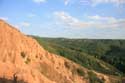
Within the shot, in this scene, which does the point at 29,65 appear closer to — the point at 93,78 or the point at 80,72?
the point at 80,72

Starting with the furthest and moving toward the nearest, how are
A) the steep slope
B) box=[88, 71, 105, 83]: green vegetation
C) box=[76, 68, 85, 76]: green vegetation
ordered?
box=[76, 68, 85, 76]: green vegetation < box=[88, 71, 105, 83]: green vegetation < the steep slope

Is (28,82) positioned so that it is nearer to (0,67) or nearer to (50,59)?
(0,67)

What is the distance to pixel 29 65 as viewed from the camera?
48.5m

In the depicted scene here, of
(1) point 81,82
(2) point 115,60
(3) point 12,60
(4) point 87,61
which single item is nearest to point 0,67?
(3) point 12,60

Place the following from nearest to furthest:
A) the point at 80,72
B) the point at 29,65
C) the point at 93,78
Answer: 1. the point at 29,65
2. the point at 80,72
3. the point at 93,78

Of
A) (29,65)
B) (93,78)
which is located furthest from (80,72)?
(29,65)

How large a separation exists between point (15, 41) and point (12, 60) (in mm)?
5864

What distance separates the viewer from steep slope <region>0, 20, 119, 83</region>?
119 feet

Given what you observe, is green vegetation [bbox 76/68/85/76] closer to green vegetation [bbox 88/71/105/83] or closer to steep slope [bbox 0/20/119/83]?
steep slope [bbox 0/20/119/83]

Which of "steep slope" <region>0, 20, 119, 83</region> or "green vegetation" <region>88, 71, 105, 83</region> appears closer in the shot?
"steep slope" <region>0, 20, 119, 83</region>

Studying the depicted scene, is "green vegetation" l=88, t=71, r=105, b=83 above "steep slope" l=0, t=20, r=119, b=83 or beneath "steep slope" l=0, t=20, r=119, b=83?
beneath

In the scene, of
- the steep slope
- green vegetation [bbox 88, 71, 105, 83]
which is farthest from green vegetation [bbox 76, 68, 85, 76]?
green vegetation [bbox 88, 71, 105, 83]

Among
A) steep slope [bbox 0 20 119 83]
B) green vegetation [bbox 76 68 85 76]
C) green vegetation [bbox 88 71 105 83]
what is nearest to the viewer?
steep slope [bbox 0 20 119 83]

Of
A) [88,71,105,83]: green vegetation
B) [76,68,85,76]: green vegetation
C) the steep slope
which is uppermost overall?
the steep slope
